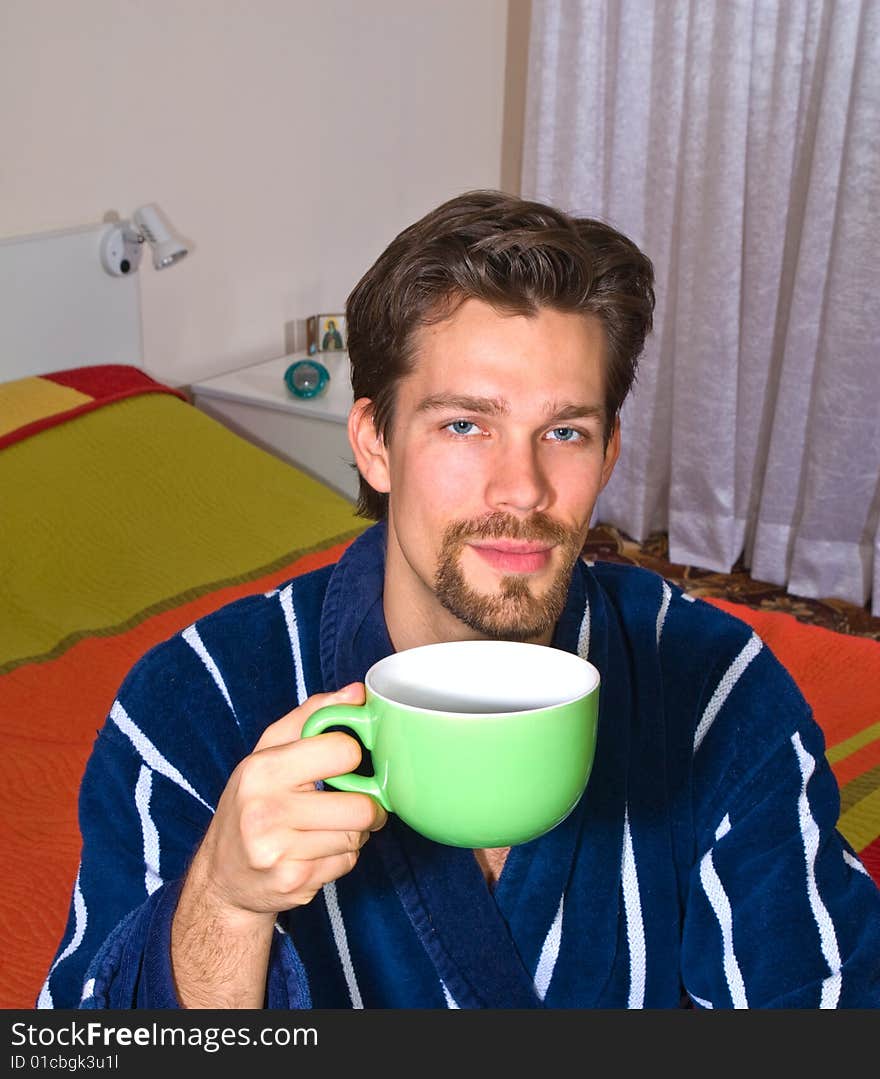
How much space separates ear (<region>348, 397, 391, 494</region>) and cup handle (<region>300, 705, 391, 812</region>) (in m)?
0.52

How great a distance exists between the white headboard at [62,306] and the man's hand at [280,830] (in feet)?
6.95

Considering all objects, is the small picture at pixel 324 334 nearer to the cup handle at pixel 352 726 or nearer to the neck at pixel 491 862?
the neck at pixel 491 862

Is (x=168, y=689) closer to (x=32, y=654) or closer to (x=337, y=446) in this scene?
(x=32, y=654)

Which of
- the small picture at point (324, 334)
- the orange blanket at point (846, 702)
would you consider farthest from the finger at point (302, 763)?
the small picture at point (324, 334)

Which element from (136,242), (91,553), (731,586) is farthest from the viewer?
(731,586)

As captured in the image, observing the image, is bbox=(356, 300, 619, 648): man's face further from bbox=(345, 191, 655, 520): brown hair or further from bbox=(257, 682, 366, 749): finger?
bbox=(257, 682, 366, 749): finger

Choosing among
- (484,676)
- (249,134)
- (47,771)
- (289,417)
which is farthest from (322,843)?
(249,134)

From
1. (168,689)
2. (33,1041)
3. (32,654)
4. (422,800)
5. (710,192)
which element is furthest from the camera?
(710,192)

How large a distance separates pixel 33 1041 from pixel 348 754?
0.30 metres

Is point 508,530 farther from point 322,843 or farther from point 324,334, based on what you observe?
point 324,334

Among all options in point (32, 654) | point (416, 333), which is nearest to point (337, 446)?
point (32, 654)

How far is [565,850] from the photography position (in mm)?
1095

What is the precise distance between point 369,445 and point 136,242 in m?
1.89

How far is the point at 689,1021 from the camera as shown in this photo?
876 millimetres
